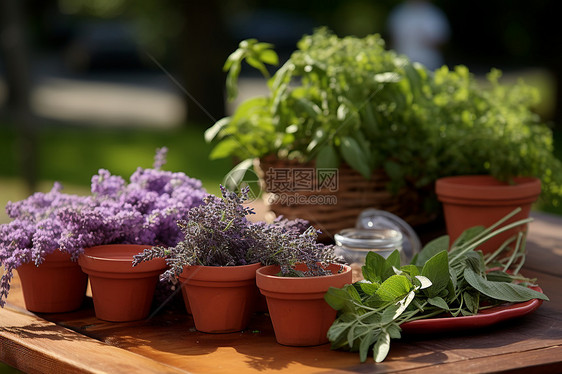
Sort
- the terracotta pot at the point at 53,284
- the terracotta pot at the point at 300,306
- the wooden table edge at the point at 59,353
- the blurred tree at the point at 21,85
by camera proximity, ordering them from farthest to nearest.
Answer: the blurred tree at the point at 21,85 < the terracotta pot at the point at 53,284 < the terracotta pot at the point at 300,306 < the wooden table edge at the point at 59,353

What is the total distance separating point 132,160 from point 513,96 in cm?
536

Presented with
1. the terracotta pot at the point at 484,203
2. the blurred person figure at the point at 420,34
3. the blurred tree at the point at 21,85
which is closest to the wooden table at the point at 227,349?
the terracotta pot at the point at 484,203

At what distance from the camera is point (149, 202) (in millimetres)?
1671

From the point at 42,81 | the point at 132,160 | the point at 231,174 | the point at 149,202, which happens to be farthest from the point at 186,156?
the point at 42,81

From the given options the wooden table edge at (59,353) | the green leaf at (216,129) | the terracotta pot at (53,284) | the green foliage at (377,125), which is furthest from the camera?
the green leaf at (216,129)

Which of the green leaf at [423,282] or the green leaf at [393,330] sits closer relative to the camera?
the green leaf at [393,330]

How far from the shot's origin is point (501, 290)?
150cm

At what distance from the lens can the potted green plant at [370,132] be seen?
206cm

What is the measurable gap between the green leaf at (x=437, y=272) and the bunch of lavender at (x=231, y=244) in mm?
187

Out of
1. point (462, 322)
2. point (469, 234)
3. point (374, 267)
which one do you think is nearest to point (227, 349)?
point (374, 267)

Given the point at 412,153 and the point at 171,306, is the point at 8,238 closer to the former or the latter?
the point at 171,306

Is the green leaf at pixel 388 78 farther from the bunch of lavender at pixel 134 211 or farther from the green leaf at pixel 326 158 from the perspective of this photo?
the bunch of lavender at pixel 134 211

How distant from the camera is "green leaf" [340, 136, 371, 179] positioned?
201cm

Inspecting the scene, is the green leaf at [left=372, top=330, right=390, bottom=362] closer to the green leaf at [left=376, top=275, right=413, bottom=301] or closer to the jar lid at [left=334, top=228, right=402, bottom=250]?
the green leaf at [left=376, top=275, right=413, bottom=301]
